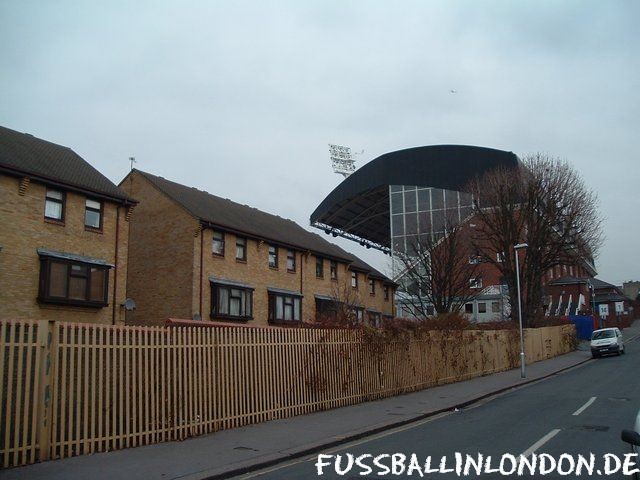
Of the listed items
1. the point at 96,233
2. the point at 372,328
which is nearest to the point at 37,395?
the point at 372,328

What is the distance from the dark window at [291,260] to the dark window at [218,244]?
19.0ft

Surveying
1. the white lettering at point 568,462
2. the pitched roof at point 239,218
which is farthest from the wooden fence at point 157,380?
the pitched roof at point 239,218

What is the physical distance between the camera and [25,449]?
26.4ft

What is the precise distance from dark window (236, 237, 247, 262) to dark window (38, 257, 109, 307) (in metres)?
8.25

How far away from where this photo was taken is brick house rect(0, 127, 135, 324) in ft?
70.0

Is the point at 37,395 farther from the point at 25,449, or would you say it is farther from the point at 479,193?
the point at 479,193

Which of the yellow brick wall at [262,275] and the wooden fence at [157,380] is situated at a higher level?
the yellow brick wall at [262,275]

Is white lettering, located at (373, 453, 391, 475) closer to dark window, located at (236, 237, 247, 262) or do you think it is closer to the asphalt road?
the asphalt road

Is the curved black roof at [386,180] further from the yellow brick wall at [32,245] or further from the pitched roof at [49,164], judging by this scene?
the yellow brick wall at [32,245]

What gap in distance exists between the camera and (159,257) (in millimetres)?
29953

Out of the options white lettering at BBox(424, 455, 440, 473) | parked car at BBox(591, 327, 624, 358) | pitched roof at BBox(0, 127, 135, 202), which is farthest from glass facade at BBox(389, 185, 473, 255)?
white lettering at BBox(424, 455, 440, 473)

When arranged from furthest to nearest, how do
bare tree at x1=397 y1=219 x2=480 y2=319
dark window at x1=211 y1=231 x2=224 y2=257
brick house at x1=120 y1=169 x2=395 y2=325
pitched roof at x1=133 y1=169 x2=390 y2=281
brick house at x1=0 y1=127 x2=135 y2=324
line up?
bare tree at x1=397 y1=219 x2=480 y2=319 < pitched roof at x1=133 y1=169 x2=390 y2=281 < dark window at x1=211 y1=231 x2=224 y2=257 < brick house at x1=120 y1=169 x2=395 y2=325 < brick house at x1=0 y1=127 x2=135 y2=324

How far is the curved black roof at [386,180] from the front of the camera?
185ft

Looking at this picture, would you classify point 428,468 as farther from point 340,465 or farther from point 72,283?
point 72,283
